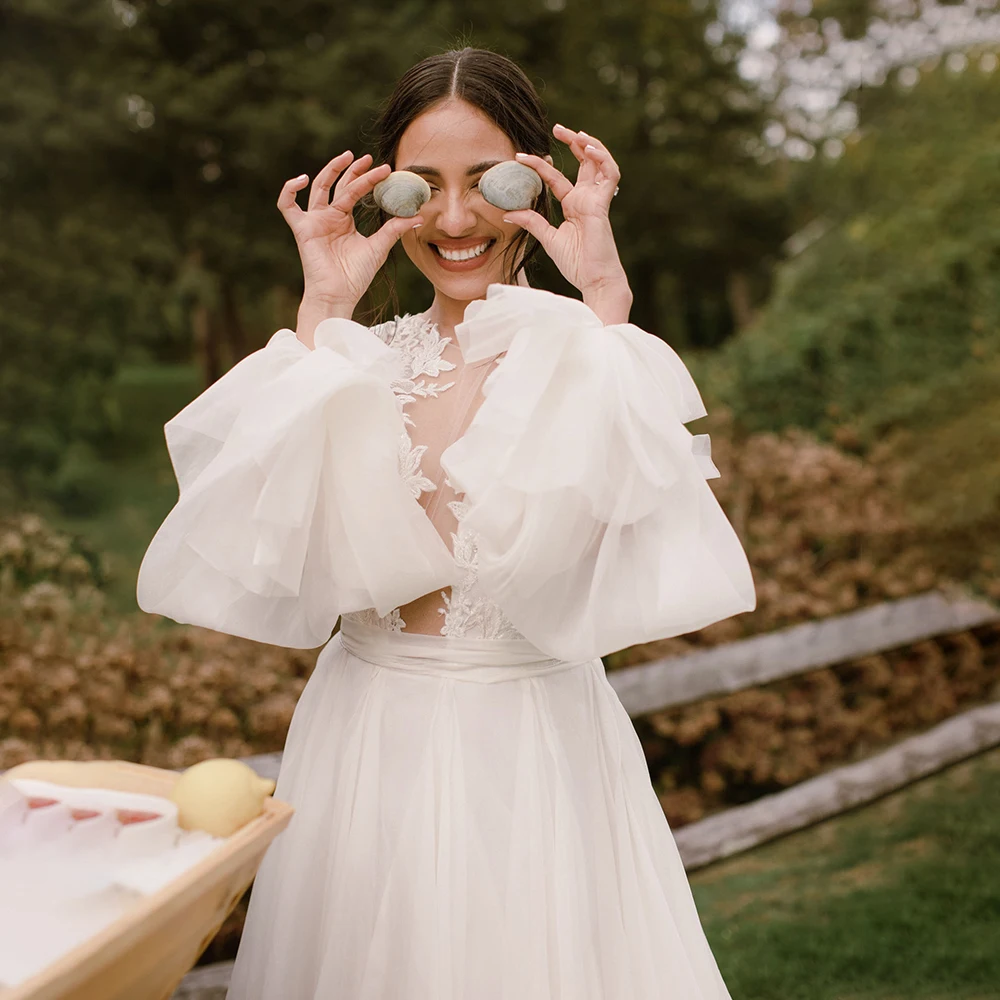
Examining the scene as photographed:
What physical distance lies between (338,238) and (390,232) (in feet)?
0.41

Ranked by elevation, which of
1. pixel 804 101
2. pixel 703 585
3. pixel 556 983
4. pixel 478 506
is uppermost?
pixel 804 101

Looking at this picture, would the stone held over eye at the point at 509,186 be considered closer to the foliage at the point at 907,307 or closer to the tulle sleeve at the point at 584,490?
the tulle sleeve at the point at 584,490

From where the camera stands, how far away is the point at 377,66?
21.6 feet

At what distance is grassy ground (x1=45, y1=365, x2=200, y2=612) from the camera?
6.43m

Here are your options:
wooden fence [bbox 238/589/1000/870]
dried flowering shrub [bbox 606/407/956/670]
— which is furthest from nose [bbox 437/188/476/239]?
dried flowering shrub [bbox 606/407/956/670]

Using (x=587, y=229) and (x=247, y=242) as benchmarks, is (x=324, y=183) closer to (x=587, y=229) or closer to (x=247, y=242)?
(x=587, y=229)

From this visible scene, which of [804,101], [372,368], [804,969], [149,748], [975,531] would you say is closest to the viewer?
[372,368]

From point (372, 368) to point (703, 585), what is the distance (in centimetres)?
59

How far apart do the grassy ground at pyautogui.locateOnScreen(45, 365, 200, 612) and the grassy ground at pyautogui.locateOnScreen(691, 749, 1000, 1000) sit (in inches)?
154

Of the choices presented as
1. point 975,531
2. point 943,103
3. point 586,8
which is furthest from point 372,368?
point 586,8

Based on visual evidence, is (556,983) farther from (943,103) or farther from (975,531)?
(943,103)

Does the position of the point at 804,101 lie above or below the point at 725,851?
above

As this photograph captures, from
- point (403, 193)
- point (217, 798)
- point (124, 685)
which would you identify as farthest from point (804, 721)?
point (217, 798)

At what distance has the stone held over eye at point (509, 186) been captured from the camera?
1834 mm
